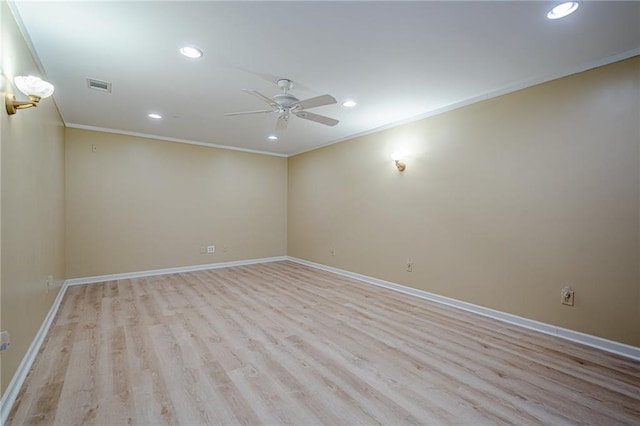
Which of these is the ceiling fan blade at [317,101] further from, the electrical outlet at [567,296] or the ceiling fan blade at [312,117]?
the electrical outlet at [567,296]

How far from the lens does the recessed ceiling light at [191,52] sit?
2387 mm

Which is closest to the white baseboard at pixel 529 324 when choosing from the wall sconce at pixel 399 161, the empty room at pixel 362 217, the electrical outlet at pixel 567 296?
the empty room at pixel 362 217

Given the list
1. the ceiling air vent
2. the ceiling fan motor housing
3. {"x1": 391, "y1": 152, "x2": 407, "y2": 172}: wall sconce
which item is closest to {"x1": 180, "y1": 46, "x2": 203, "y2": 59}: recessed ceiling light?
the ceiling fan motor housing

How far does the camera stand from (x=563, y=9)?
1.92m

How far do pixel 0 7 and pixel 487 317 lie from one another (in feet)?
15.5

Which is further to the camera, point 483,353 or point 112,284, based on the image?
point 112,284

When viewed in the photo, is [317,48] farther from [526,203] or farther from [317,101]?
[526,203]

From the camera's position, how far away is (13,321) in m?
1.96

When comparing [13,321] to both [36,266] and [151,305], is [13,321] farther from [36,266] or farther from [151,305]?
[151,305]

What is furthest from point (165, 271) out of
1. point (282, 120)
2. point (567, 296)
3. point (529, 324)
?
point (567, 296)

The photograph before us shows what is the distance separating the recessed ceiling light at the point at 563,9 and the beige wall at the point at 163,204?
5.40 m

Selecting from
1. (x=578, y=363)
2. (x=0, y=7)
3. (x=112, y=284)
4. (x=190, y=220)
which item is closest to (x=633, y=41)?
(x=578, y=363)

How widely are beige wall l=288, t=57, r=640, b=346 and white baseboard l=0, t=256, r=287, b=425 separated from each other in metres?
2.99

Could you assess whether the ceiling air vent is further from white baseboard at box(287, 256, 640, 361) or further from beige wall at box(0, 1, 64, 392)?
white baseboard at box(287, 256, 640, 361)
